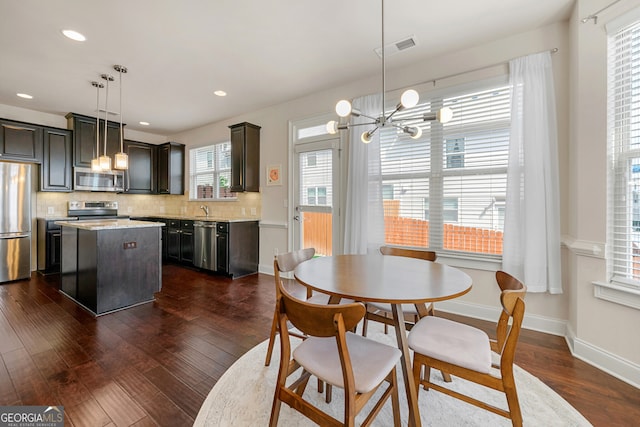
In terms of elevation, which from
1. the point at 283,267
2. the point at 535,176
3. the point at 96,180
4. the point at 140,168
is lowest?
the point at 283,267

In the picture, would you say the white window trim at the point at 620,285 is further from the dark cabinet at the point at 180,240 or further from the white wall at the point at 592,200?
the dark cabinet at the point at 180,240

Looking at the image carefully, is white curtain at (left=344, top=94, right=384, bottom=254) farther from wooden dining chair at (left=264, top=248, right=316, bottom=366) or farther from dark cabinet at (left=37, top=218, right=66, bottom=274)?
dark cabinet at (left=37, top=218, right=66, bottom=274)

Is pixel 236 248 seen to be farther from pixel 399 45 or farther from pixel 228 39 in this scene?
pixel 399 45

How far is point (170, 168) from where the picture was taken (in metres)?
5.96

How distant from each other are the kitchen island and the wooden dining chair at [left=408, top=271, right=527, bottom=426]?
10.4 ft

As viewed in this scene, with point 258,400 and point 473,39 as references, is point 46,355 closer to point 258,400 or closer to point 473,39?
point 258,400

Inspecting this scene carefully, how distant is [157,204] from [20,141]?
2.55 m

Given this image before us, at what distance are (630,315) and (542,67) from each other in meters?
2.17

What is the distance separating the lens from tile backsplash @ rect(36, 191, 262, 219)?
4.89 m

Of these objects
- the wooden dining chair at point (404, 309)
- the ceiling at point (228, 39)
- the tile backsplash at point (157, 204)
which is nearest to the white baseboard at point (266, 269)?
the tile backsplash at point (157, 204)

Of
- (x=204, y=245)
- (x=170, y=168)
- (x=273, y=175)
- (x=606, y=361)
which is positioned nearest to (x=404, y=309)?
(x=606, y=361)

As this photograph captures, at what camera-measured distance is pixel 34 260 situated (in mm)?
4711

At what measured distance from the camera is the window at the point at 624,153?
6.39 ft

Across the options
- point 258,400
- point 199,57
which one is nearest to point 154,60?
point 199,57
